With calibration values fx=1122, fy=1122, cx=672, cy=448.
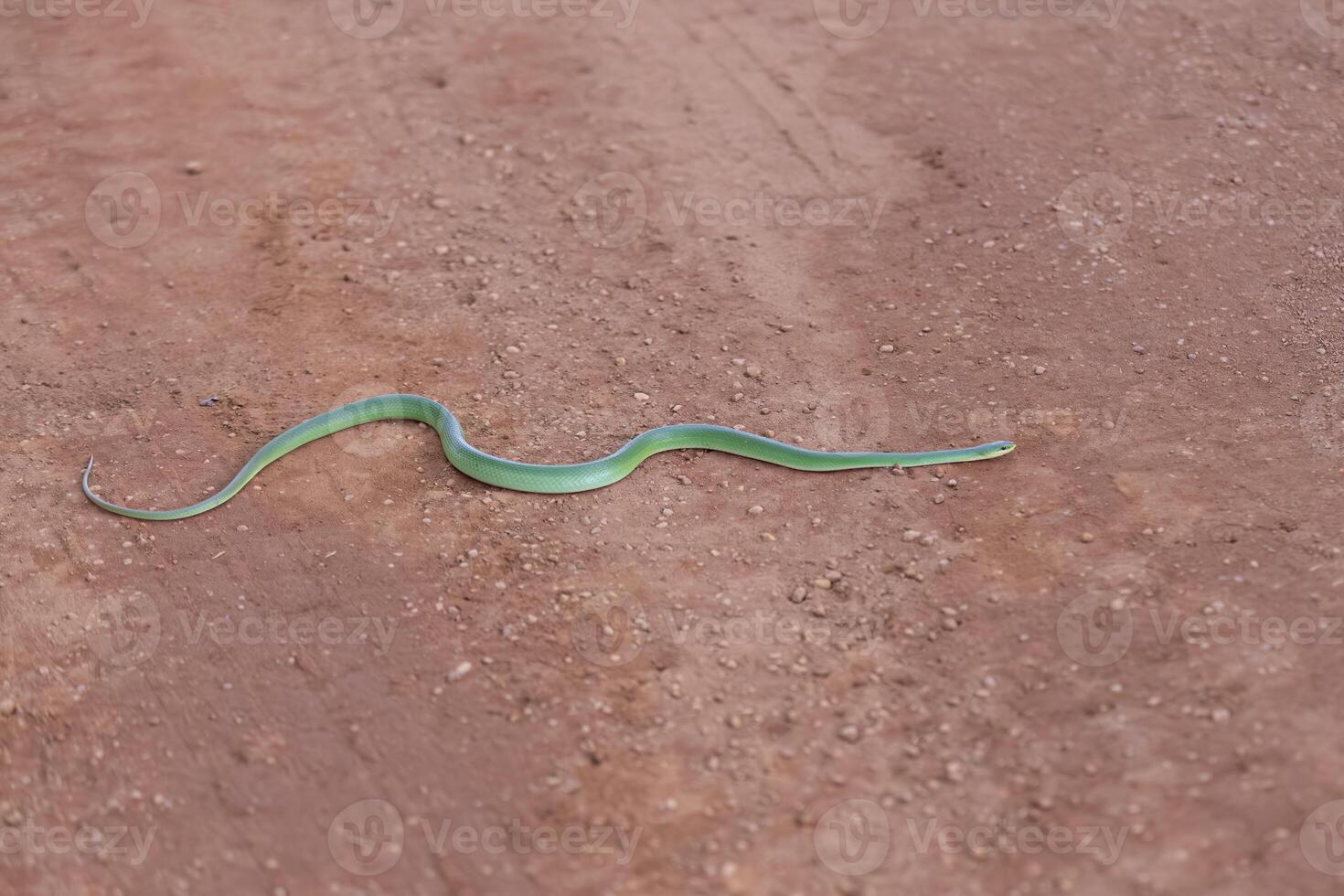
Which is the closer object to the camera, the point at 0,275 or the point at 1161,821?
→ the point at 1161,821

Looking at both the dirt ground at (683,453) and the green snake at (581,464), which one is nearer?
the dirt ground at (683,453)

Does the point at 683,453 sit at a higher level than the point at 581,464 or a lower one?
lower

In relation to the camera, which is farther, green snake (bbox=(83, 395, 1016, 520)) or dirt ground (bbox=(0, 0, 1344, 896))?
green snake (bbox=(83, 395, 1016, 520))

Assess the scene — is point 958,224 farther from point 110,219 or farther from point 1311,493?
point 110,219

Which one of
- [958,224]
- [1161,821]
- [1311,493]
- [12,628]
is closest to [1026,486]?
[1311,493]
